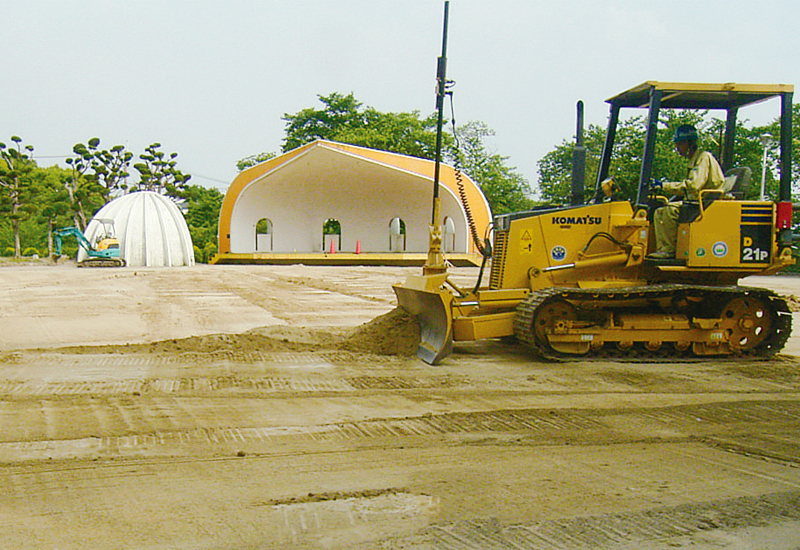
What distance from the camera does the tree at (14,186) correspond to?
50.1 metres

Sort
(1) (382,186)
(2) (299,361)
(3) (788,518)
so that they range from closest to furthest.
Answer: (3) (788,518)
(2) (299,361)
(1) (382,186)

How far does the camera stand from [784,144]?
7.61 metres

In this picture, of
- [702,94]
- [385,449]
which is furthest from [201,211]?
[385,449]

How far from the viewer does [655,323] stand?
7.52 meters

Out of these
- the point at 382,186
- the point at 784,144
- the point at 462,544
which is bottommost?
the point at 462,544

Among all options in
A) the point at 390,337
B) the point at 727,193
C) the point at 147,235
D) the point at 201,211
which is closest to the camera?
the point at 727,193

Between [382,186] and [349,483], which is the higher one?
[382,186]

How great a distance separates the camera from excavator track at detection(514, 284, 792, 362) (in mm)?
7363

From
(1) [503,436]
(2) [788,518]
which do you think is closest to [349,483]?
(1) [503,436]

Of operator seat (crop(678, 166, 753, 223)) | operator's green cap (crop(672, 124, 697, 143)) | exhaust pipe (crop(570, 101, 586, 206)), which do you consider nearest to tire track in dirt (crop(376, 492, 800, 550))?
operator seat (crop(678, 166, 753, 223))

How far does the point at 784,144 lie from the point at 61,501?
24.7 ft

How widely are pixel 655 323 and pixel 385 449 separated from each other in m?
4.33

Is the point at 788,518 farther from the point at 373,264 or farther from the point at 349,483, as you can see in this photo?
the point at 373,264

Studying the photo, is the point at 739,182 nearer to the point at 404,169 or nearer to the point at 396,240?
the point at 404,169
